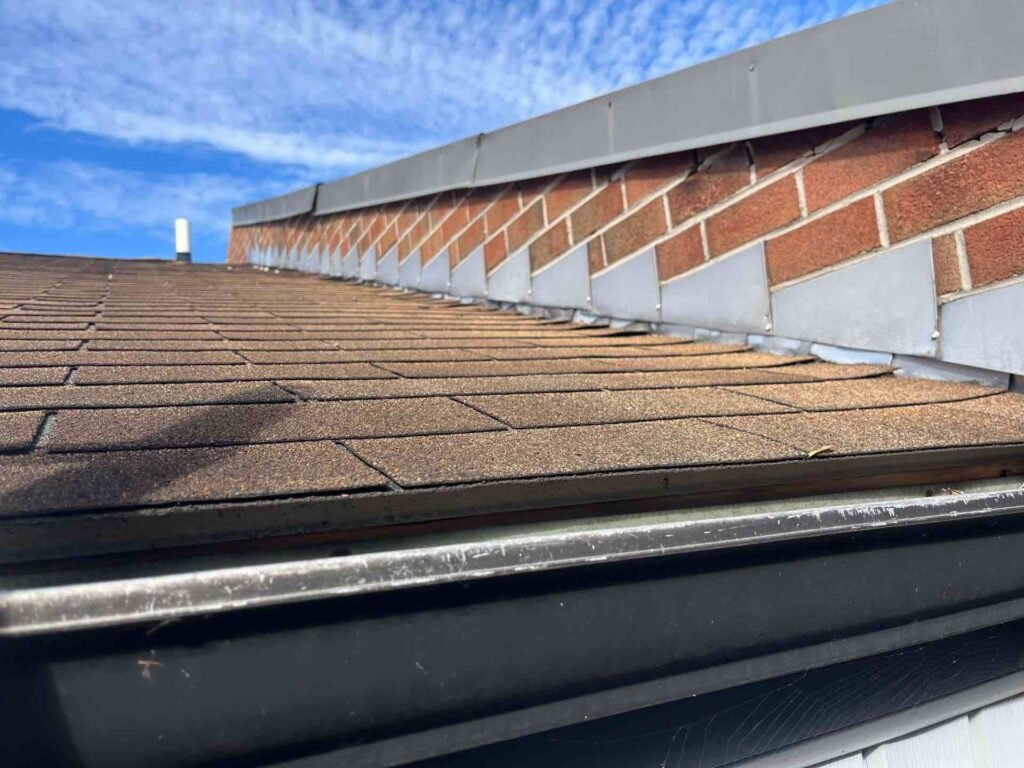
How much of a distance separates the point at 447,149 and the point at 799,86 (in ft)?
9.56

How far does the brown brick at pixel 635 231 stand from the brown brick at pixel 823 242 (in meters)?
0.65

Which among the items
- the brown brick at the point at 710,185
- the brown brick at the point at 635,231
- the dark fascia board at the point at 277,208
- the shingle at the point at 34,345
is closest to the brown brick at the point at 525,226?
the brown brick at the point at 635,231

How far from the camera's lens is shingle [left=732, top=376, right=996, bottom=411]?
6.68 feet

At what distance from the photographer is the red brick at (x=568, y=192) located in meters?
3.94

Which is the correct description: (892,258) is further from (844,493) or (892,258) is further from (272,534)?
(272,534)

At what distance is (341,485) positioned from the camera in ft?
3.66

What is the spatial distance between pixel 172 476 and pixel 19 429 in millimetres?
444

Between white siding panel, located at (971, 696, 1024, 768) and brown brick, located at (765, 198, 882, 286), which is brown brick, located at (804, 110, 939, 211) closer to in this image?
brown brick, located at (765, 198, 882, 286)

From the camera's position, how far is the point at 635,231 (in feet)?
11.8

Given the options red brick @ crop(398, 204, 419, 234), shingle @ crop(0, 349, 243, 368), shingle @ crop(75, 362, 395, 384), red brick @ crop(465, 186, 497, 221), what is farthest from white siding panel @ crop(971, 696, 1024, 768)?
red brick @ crop(398, 204, 419, 234)

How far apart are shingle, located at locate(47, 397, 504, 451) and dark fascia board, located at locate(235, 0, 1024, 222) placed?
1751mm

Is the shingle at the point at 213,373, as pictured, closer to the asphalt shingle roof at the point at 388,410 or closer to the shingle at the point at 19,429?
the asphalt shingle roof at the point at 388,410

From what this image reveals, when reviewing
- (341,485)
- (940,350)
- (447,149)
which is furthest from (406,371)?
(447,149)

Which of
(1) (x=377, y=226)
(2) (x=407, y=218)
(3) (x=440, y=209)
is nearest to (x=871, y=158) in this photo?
(3) (x=440, y=209)
